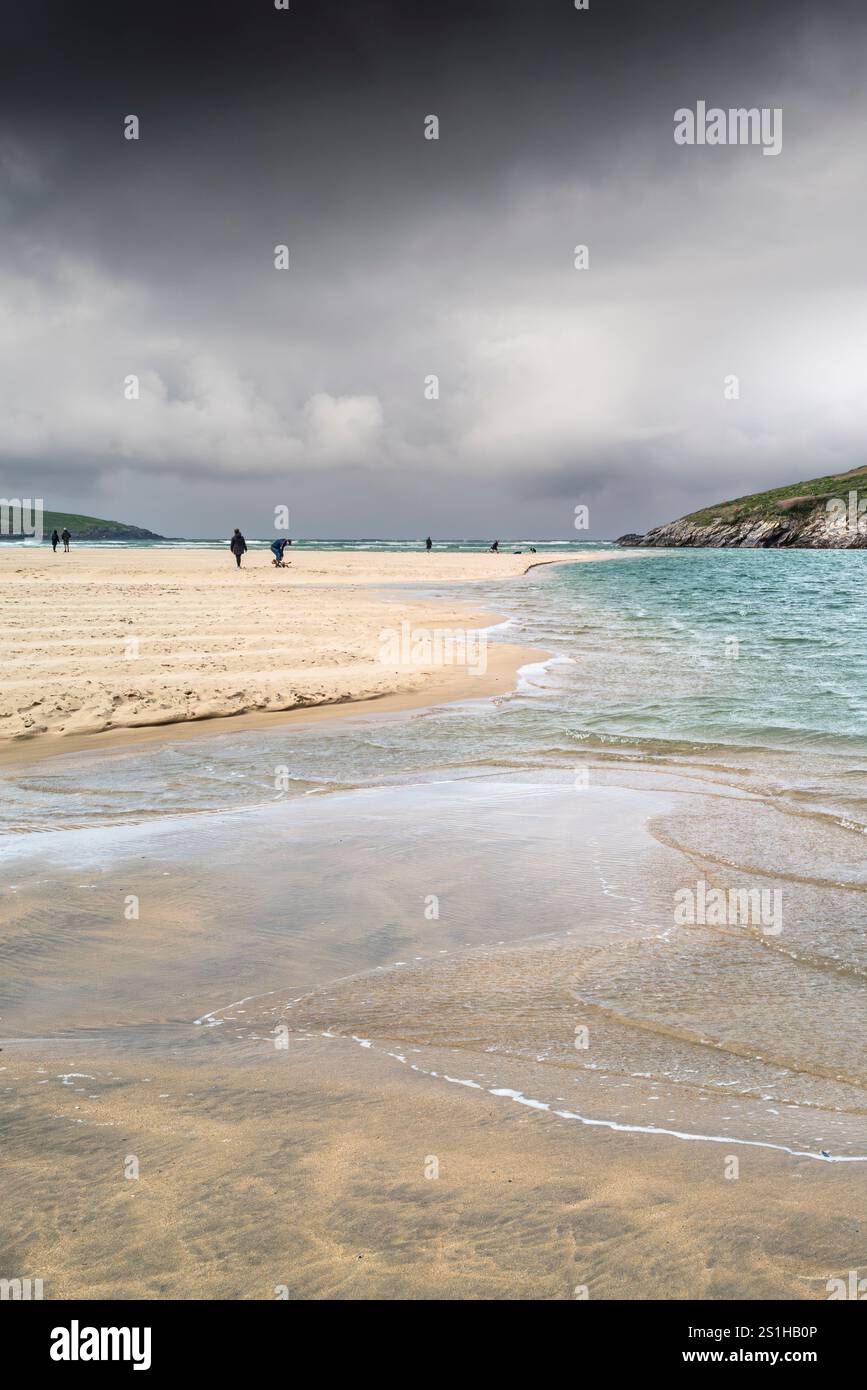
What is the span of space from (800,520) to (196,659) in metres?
170

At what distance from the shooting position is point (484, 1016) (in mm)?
3998

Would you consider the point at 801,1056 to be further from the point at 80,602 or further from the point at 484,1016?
the point at 80,602

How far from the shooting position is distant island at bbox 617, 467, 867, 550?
499ft

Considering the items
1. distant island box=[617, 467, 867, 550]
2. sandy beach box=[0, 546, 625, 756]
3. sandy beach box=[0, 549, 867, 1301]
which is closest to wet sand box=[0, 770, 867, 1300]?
sandy beach box=[0, 549, 867, 1301]

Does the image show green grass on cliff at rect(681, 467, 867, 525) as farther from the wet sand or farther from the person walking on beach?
the wet sand

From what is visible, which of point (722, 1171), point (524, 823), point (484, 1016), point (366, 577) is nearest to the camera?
point (722, 1171)

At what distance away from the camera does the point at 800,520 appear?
164 metres

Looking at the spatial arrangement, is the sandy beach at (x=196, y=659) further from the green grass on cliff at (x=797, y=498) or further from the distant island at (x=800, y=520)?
the green grass on cliff at (x=797, y=498)

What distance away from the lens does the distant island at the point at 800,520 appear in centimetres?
15200

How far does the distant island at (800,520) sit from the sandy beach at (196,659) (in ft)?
473

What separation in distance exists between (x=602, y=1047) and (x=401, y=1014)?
3.17ft

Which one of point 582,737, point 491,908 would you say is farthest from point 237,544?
point 491,908
